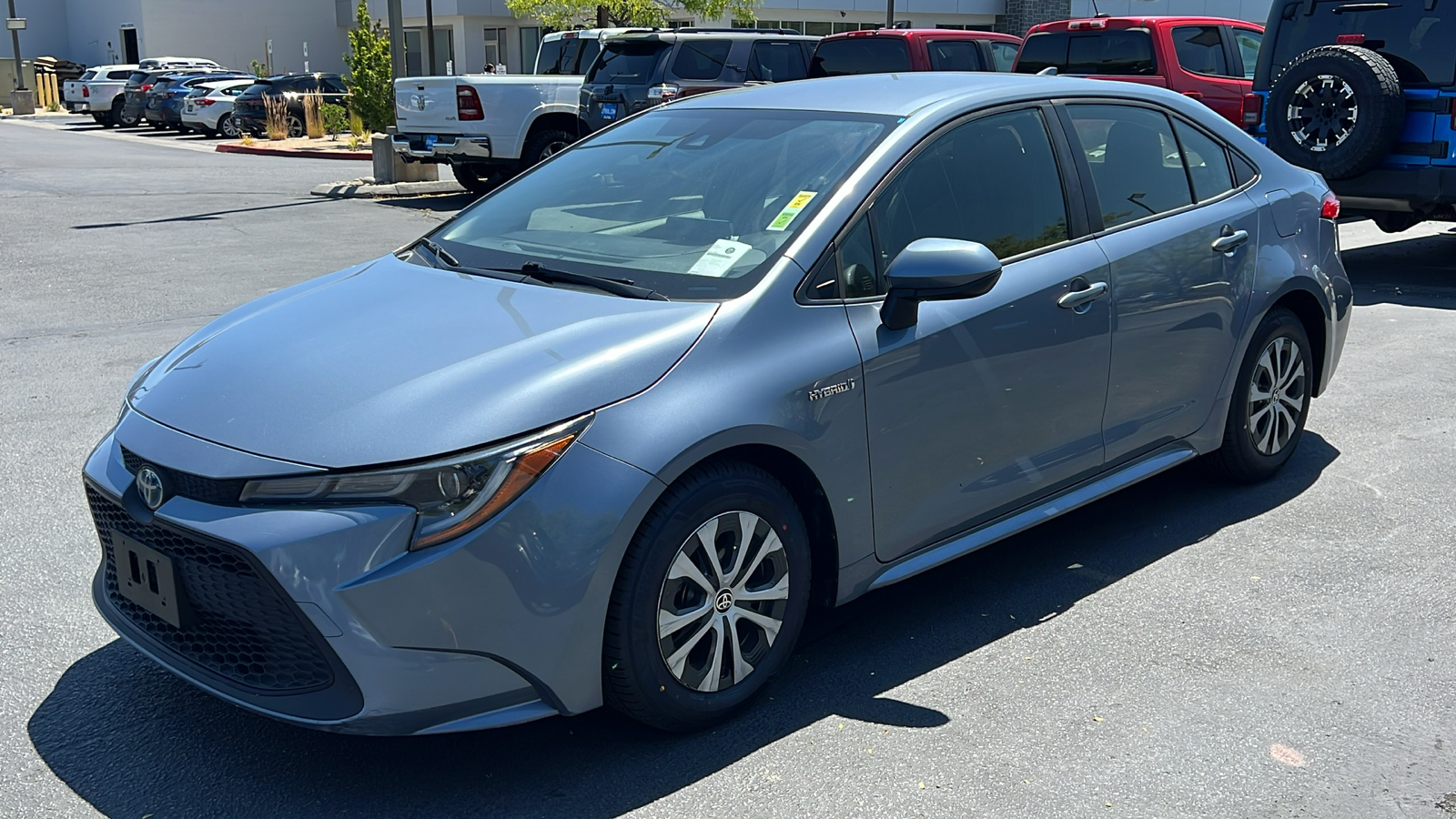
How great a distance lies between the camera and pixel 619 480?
10.2 ft

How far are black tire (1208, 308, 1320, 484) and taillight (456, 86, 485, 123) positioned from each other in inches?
478

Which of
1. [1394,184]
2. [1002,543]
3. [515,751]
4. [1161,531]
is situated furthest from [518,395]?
[1394,184]

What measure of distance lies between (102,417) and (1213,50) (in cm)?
1203

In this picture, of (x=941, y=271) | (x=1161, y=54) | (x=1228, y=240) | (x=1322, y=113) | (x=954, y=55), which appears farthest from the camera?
(x=954, y=55)

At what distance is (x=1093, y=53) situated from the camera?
14.2 meters

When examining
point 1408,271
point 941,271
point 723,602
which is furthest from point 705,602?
point 1408,271

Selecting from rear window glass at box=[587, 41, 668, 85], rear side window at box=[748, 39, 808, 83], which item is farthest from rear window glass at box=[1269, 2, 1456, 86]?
rear window glass at box=[587, 41, 668, 85]

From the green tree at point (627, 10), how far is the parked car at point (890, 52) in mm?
11742

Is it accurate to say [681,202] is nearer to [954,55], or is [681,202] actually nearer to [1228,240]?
[1228,240]

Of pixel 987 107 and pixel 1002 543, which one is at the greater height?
pixel 987 107

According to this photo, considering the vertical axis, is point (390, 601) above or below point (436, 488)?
below

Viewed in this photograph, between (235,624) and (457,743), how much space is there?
0.68 meters

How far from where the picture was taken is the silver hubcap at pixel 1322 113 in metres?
9.74

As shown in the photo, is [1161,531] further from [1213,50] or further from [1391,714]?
[1213,50]
